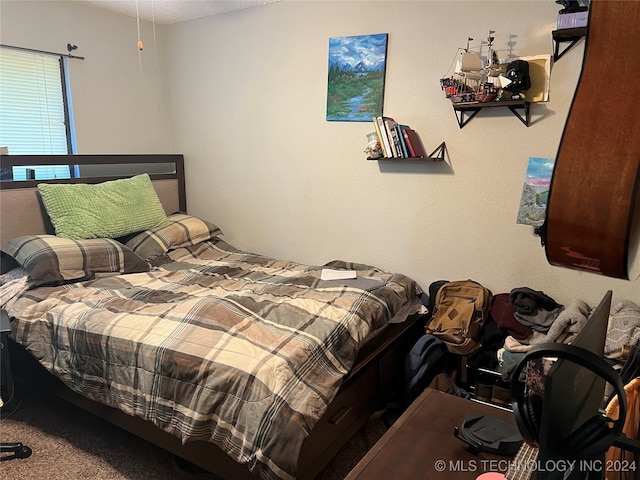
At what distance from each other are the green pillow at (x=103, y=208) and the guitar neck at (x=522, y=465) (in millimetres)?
2566

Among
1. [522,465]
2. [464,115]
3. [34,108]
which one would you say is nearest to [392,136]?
[464,115]

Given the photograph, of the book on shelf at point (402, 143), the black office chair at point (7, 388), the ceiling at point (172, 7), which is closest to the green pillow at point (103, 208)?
the black office chair at point (7, 388)

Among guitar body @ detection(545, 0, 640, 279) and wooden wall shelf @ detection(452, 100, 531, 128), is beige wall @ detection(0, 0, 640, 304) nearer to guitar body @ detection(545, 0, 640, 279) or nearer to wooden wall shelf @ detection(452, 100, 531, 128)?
wooden wall shelf @ detection(452, 100, 531, 128)

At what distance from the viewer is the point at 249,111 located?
333 centimetres

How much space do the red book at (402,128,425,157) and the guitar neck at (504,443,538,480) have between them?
1.82 m

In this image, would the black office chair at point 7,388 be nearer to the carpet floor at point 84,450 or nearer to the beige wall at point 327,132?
the carpet floor at point 84,450

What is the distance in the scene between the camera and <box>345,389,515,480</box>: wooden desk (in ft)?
3.45

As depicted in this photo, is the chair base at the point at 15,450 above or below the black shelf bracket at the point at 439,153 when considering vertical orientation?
below

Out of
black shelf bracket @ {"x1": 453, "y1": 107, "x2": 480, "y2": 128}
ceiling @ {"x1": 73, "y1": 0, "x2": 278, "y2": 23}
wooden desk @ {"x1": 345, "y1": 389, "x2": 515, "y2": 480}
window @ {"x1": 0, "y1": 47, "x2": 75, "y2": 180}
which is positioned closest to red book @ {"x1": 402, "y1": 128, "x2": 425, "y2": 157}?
black shelf bracket @ {"x1": 453, "y1": 107, "x2": 480, "y2": 128}

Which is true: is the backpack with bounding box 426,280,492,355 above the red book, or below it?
below

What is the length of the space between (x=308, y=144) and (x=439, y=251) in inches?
43.8

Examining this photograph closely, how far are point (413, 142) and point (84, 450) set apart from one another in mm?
2259

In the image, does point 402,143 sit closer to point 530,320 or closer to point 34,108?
point 530,320

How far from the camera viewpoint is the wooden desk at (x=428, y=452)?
1.05 meters
